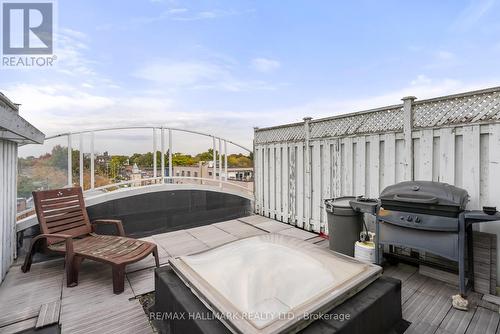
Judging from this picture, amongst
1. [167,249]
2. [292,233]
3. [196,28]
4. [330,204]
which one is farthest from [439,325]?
[196,28]

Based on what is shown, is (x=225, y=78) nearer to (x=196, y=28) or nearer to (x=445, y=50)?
(x=196, y=28)

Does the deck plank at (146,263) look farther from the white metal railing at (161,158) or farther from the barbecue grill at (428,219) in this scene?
the barbecue grill at (428,219)

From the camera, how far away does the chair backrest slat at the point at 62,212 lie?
125 inches

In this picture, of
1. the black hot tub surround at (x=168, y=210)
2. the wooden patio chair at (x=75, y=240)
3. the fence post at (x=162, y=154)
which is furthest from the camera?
the fence post at (x=162, y=154)

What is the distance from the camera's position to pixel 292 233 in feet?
15.1

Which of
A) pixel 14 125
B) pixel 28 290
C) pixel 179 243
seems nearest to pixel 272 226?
pixel 179 243

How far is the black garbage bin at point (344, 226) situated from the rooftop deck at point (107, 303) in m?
0.56

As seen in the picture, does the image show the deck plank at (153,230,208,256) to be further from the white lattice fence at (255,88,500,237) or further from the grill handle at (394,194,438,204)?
the grill handle at (394,194,438,204)

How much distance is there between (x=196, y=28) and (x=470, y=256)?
5.87 metres

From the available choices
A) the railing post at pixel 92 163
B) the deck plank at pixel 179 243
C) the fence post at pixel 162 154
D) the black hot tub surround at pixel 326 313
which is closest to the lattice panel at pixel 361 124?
the black hot tub surround at pixel 326 313

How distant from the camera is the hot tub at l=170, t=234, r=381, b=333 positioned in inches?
54.7

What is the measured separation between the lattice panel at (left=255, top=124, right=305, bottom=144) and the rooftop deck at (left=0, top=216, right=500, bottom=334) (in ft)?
9.59

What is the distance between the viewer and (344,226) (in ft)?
10.9

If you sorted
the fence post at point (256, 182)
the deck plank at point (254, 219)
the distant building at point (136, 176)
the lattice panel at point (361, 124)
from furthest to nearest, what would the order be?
the fence post at point (256, 182) < the deck plank at point (254, 219) < the distant building at point (136, 176) < the lattice panel at point (361, 124)
